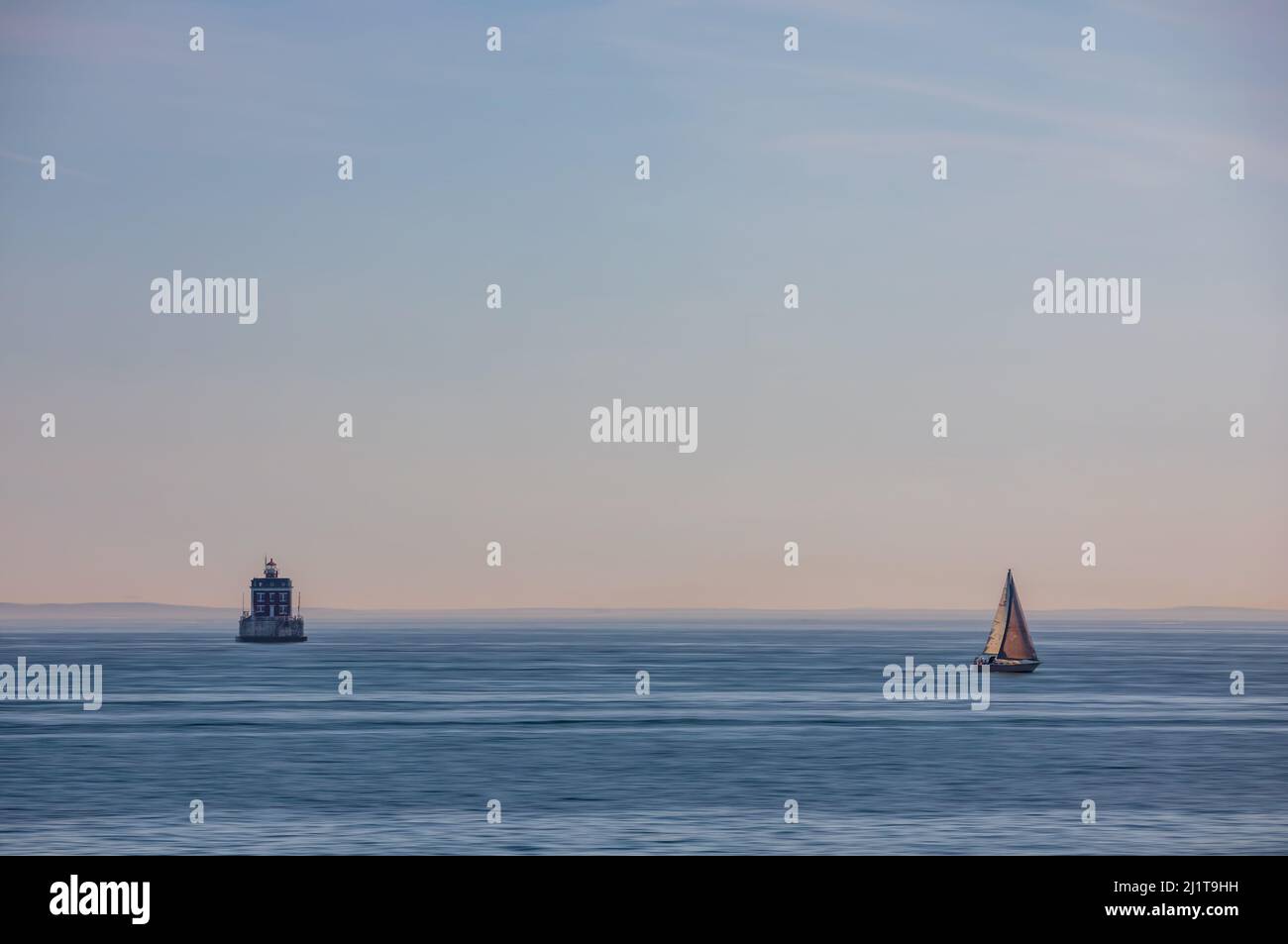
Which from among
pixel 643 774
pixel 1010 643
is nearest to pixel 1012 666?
pixel 1010 643

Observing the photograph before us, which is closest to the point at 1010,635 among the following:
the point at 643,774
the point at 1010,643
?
the point at 1010,643

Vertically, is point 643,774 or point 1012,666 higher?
point 643,774

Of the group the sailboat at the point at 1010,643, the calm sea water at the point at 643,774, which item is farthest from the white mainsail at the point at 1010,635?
the calm sea water at the point at 643,774

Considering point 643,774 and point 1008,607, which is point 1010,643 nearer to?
point 1008,607

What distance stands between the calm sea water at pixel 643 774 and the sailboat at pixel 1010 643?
999 cm

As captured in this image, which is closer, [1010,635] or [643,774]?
[643,774]

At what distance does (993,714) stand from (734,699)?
26.8 metres

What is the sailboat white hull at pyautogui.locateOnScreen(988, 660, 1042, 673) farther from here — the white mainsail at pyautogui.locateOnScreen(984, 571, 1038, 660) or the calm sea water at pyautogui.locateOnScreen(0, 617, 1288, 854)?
the calm sea water at pyautogui.locateOnScreen(0, 617, 1288, 854)

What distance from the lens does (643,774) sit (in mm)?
77562

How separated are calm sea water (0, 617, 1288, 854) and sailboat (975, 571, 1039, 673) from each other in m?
9.99

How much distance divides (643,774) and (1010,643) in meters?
83.6
